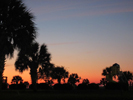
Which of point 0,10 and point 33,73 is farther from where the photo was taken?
point 33,73

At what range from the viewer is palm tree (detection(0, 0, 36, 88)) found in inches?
815

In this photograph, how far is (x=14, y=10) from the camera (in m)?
22.3

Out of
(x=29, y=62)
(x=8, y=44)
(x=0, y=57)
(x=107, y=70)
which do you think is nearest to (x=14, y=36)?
(x=8, y=44)

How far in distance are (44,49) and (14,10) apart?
19102 mm

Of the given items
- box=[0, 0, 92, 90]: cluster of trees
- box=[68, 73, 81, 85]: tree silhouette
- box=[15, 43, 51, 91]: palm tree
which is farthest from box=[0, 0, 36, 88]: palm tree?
box=[68, 73, 81, 85]: tree silhouette

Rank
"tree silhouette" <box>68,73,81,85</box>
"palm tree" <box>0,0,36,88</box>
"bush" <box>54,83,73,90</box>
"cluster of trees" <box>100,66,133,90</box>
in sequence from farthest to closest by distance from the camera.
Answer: "tree silhouette" <box>68,73,81,85</box>, "bush" <box>54,83,73,90</box>, "cluster of trees" <box>100,66,133,90</box>, "palm tree" <box>0,0,36,88</box>

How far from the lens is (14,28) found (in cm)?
2156

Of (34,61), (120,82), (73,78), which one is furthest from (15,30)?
(73,78)

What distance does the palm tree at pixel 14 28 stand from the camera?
67.9 ft

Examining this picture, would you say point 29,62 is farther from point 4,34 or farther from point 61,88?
point 4,34

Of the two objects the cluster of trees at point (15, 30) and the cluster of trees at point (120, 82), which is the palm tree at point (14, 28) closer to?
the cluster of trees at point (15, 30)

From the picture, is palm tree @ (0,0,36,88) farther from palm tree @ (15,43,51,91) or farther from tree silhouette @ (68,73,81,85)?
tree silhouette @ (68,73,81,85)

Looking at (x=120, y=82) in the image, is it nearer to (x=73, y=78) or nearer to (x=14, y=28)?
(x=14, y=28)

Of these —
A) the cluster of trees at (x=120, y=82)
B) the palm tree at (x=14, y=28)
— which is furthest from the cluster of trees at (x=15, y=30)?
the cluster of trees at (x=120, y=82)
